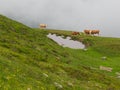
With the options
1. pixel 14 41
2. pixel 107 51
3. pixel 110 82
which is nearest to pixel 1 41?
pixel 14 41

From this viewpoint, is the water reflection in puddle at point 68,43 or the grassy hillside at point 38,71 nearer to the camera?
the grassy hillside at point 38,71

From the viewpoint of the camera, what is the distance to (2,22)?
60.3 metres

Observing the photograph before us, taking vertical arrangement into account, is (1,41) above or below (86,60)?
above

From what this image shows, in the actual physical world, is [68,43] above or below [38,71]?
below

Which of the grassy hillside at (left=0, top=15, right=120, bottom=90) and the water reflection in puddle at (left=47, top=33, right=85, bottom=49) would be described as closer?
the grassy hillside at (left=0, top=15, right=120, bottom=90)

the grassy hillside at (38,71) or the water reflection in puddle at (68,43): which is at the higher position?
the grassy hillside at (38,71)

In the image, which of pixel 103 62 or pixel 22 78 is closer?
pixel 22 78

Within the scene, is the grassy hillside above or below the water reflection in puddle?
above

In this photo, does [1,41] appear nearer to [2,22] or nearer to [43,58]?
Result: [43,58]

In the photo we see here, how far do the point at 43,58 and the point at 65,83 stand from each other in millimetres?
14143

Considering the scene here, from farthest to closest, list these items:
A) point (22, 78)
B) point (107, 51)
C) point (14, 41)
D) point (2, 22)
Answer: point (107, 51) → point (2, 22) → point (14, 41) → point (22, 78)

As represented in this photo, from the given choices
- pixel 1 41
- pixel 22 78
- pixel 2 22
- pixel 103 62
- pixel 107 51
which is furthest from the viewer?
pixel 107 51

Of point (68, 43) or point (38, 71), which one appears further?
point (68, 43)

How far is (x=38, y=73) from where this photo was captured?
31.0 meters
